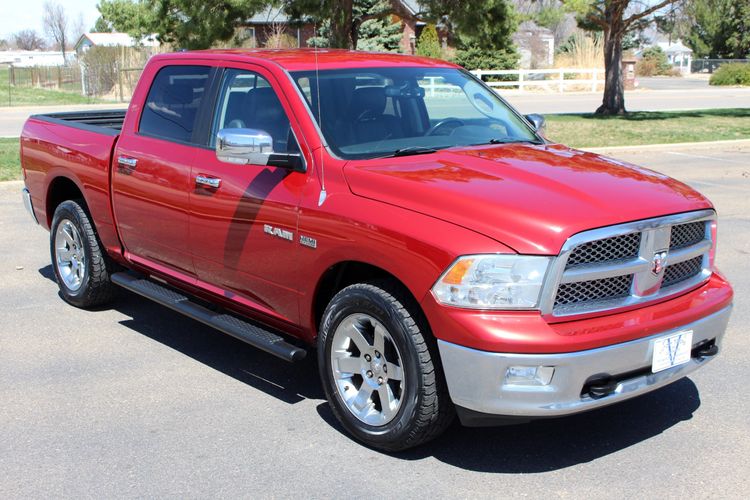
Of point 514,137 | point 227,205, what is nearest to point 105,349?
point 227,205

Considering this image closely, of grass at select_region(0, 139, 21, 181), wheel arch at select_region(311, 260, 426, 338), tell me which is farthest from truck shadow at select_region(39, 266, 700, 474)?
grass at select_region(0, 139, 21, 181)

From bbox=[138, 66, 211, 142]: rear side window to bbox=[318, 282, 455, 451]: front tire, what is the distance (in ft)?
6.17

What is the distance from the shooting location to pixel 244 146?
4.68 m

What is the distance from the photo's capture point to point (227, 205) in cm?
A: 519

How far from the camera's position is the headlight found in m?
3.90

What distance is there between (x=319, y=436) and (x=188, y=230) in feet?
5.31

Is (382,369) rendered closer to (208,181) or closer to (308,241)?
(308,241)

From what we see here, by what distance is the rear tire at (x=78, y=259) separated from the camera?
674 cm

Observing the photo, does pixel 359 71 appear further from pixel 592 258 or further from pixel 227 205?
pixel 592 258

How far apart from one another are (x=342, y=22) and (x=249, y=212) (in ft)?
54.5

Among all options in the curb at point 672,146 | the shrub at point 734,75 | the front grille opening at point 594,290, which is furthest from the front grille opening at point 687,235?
the shrub at point 734,75

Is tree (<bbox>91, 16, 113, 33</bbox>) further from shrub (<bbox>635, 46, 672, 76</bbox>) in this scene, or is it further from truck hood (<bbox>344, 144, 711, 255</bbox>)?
truck hood (<bbox>344, 144, 711, 255</bbox>)

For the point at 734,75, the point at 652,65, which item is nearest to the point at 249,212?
the point at 734,75

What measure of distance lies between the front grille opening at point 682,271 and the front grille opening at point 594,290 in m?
0.34
